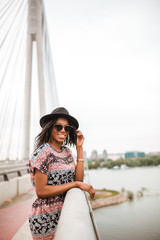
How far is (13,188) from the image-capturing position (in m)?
3.98

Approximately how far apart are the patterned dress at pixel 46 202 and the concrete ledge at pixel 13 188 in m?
2.69

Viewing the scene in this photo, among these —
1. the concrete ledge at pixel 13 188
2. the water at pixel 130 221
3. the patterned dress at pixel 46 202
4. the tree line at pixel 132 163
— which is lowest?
the water at pixel 130 221

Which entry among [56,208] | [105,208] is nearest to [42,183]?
[56,208]

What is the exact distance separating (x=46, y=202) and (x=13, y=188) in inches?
134

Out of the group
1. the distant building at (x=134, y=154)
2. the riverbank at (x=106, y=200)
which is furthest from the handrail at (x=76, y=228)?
the distant building at (x=134, y=154)

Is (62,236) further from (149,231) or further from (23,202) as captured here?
(149,231)

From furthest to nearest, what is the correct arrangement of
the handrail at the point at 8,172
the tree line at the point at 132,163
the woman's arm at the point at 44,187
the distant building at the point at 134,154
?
the distant building at the point at 134,154 → the tree line at the point at 132,163 → the handrail at the point at 8,172 → the woman's arm at the point at 44,187

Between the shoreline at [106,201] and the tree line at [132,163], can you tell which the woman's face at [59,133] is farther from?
the tree line at [132,163]

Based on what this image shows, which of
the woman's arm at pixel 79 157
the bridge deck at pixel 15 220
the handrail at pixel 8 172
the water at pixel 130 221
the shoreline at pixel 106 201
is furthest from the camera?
the shoreline at pixel 106 201

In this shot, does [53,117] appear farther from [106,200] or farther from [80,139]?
[106,200]

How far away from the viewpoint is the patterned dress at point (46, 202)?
3.33 ft

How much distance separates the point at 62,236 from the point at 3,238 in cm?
200

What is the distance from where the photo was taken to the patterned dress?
101 cm

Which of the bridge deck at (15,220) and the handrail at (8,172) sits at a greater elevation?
the handrail at (8,172)
